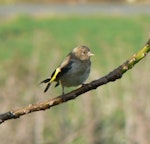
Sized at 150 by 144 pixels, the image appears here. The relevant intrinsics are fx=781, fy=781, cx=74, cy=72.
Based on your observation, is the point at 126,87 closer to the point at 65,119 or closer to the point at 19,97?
the point at 65,119

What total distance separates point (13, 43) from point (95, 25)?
19.4 feet

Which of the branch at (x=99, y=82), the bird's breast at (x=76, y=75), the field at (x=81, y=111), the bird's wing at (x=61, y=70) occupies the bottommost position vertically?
the branch at (x=99, y=82)

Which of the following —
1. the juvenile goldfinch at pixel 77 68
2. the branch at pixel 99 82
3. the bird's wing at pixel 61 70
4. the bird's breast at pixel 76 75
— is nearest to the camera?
the branch at pixel 99 82

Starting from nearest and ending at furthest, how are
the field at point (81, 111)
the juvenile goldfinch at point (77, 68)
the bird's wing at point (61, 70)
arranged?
1. the bird's wing at point (61, 70)
2. the juvenile goldfinch at point (77, 68)
3. the field at point (81, 111)

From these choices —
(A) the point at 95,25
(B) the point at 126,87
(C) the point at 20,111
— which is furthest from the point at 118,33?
(C) the point at 20,111

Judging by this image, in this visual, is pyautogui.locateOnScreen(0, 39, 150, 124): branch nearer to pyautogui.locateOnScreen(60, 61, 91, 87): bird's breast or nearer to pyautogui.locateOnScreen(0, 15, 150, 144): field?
pyautogui.locateOnScreen(60, 61, 91, 87): bird's breast

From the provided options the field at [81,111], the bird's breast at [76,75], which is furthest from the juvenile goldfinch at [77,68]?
the field at [81,111]

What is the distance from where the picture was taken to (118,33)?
28.4 metres

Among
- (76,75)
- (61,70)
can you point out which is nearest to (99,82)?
(61,70)

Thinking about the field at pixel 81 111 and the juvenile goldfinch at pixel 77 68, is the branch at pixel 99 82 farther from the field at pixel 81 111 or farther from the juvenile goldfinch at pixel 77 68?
the field at pixel 81 111

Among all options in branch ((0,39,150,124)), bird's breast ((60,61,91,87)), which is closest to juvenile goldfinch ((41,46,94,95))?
bird's breast ((60,61,91,87))

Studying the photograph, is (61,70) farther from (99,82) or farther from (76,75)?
(99,82)

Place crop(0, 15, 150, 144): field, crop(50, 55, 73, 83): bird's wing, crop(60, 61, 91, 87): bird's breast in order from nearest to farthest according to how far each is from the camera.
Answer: crop(50, 55, 73, 83): bird's wing, crop(60, 61, 91, 87): bird's breast, crop(0, 15, 150, 144): field

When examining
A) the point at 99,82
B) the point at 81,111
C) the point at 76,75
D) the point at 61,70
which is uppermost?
the point at 81,111
